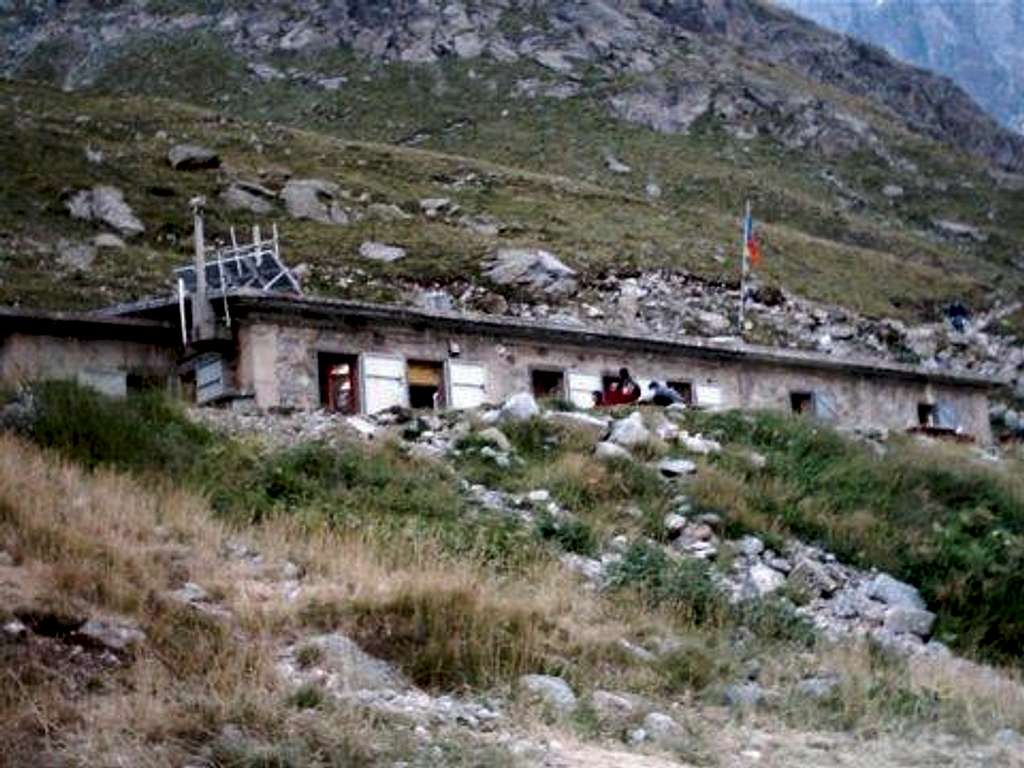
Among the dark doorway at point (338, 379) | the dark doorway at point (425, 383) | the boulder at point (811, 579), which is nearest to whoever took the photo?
the boulder at point (811, 579)

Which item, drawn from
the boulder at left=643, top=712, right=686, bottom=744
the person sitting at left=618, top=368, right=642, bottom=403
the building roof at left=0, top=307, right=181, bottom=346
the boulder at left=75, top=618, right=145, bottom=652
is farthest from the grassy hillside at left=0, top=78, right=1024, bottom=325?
the boulder at left=643, top=712, right=686, bottom=744

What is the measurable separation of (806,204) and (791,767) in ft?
187

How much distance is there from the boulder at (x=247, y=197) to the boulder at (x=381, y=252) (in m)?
5.37

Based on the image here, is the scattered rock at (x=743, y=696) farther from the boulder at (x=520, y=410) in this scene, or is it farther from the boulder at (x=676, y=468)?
the boulder at (x=520, y=410)

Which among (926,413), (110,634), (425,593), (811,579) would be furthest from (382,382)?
(926,413)

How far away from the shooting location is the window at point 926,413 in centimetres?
3021

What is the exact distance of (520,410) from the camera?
1642 centimetres

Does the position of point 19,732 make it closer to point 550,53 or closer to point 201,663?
point 201,663

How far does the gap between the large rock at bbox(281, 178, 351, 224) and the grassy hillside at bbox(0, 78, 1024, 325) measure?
0.70m

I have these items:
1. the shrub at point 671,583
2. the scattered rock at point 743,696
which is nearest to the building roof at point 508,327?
the shrub at point 671,583

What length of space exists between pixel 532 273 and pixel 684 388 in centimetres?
1239

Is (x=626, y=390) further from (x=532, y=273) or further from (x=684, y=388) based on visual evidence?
(x=532, y=273)

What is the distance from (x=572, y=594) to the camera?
9.92m

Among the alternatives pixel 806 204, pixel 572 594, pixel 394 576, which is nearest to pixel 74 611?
pixel 394 576
